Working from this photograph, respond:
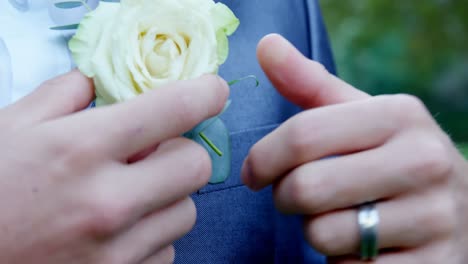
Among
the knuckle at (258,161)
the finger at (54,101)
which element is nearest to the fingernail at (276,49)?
the knuckle at (258,161)

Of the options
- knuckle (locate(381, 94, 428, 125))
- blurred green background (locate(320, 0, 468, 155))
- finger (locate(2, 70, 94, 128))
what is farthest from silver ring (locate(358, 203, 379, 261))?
blurred green background (locate(320, 0, 468, 155))

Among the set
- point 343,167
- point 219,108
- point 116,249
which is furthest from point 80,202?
point 343,167

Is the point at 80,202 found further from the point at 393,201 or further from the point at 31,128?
the point at 393,201

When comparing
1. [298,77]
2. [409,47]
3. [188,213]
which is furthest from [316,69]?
[409,47]

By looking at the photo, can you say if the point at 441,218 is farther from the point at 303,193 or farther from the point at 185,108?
the point at 185,108

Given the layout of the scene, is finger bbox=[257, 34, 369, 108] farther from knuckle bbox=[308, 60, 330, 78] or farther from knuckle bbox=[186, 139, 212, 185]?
knuckle bbox=[186, 139, 212, 185]

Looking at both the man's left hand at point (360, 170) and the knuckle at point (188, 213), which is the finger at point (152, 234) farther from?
the man's left hand at point (360, 170)
